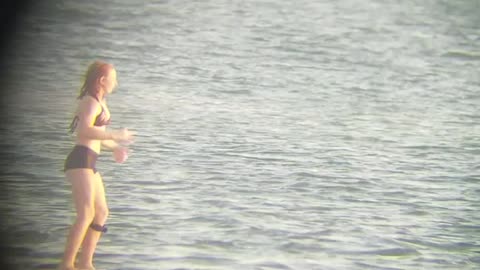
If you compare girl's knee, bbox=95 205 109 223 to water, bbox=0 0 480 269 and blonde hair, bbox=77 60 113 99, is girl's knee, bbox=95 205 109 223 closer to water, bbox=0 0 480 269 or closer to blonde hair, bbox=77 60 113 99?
water, bbox=0 0 480 269

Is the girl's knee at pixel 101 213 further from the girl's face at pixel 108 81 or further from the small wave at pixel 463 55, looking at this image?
the small wave at pixel 463 55

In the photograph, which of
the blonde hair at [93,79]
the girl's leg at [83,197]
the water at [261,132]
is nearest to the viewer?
the girl's leg at [83,197]

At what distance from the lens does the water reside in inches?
247

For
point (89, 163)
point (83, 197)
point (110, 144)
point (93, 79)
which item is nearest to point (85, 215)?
point (83, 197)

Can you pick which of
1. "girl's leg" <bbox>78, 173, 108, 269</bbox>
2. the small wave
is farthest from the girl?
the small wave

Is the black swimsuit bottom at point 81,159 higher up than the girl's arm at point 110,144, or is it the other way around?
the girl's arm at point 110,144

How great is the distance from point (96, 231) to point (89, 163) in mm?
354

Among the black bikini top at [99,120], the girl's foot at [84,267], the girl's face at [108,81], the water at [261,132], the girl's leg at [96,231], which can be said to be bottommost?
the water at [261,132]

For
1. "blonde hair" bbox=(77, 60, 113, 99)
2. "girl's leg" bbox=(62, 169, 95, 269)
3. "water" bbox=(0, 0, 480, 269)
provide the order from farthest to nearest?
1. "water" bbox=(0, 0, 480, 269)
2. "blonde hair" bbox=(77, 60, 113, 99)
3. "girl's leg" bbox=(62, 169, 95, 269)

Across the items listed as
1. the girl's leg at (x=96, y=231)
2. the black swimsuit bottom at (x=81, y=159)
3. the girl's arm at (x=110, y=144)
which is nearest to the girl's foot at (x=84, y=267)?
the girl's leg at (x=96, y=231)

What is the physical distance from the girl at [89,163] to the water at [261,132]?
375 millimetres

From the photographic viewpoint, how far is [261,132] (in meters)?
9.94

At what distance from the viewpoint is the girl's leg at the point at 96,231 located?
5.14 meters

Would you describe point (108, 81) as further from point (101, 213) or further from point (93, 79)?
point (101, 213)
